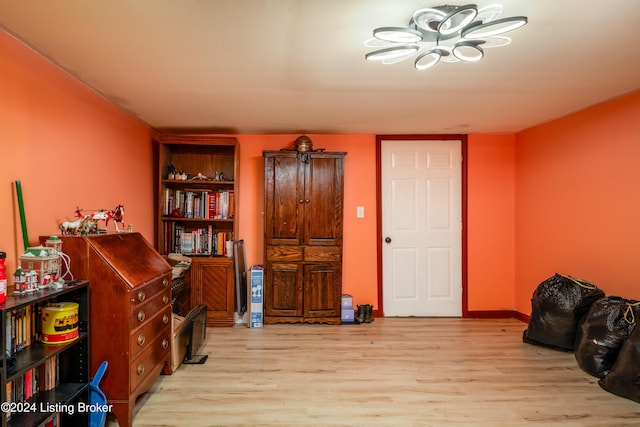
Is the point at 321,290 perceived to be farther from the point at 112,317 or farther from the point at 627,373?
the point at 627,373

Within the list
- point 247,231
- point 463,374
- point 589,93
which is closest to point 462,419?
point 463,374

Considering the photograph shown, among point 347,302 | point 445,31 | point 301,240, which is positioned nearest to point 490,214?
point 347,302

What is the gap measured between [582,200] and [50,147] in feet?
14.5

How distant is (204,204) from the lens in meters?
4.01

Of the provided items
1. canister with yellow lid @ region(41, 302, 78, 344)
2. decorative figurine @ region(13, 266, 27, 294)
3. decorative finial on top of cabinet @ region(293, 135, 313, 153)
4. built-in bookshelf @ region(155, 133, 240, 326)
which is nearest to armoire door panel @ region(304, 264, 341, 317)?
built-in bookshelf @ region(155, 133, 240, 326)

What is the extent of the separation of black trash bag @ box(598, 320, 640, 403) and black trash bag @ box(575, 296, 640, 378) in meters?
0.15

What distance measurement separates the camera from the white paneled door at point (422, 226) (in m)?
4.25

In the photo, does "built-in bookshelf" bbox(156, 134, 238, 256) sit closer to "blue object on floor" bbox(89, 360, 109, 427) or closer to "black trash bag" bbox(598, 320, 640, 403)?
"blue object on floor" bbox(89, 360, 109, 427)

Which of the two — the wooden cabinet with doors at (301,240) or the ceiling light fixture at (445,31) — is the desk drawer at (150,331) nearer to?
the wooden cabinet with doors at (301,240)

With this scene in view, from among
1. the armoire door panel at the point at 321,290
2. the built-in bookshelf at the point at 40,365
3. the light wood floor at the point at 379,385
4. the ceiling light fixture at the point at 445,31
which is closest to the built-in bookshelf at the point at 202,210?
the light wood floor at the point at 379,385

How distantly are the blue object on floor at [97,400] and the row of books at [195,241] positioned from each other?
2127 millimetres

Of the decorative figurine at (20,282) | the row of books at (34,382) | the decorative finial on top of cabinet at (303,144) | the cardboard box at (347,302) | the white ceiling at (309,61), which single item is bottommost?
the cardboard box at (347,302)

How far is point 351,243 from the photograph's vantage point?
4.25 meters

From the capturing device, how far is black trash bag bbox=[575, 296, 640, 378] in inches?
100
